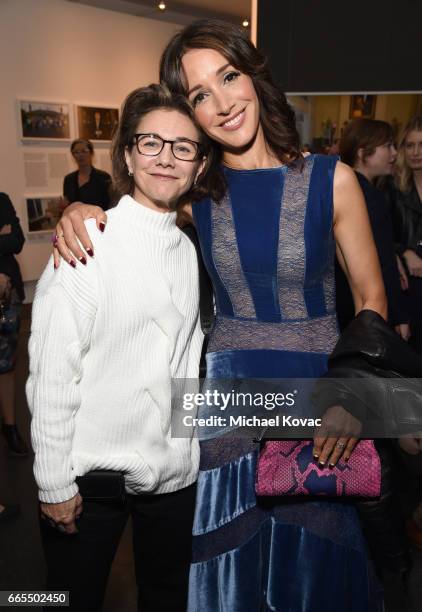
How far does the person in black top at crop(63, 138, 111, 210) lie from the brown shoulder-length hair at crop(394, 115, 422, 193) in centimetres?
426

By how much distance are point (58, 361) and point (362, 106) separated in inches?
127

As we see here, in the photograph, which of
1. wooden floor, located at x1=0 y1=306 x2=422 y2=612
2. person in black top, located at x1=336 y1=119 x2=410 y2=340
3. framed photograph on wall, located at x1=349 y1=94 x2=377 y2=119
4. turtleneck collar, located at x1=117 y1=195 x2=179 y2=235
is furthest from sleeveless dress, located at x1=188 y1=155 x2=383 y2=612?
framed photograph on wall, located at x1=349 y1=94 x2=377 y2=119

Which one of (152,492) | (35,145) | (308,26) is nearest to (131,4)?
(35,145)

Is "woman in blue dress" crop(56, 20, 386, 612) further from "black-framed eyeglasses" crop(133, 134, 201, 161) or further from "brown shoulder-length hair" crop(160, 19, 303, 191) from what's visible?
"black-framed eyeglasses" crop(133, 134, 201, 161)

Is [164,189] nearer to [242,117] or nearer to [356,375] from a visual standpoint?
[242,117]

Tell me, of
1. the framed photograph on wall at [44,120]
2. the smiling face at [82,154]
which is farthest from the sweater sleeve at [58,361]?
the framed photograph on wall at [44,120]

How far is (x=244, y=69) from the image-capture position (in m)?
1.82

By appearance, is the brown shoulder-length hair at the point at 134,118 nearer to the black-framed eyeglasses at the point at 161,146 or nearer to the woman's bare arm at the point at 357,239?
the black-framed eyeglasses at the point at 161,146

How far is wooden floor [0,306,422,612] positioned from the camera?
277cm

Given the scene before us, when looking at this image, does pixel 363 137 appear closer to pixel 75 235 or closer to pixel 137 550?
pixel 75 235

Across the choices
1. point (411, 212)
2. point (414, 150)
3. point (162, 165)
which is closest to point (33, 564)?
point (162, 165)

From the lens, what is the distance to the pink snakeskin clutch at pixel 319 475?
158cm

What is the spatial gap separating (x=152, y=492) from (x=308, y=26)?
10.9ft

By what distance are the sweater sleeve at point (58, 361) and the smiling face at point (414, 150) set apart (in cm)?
264
